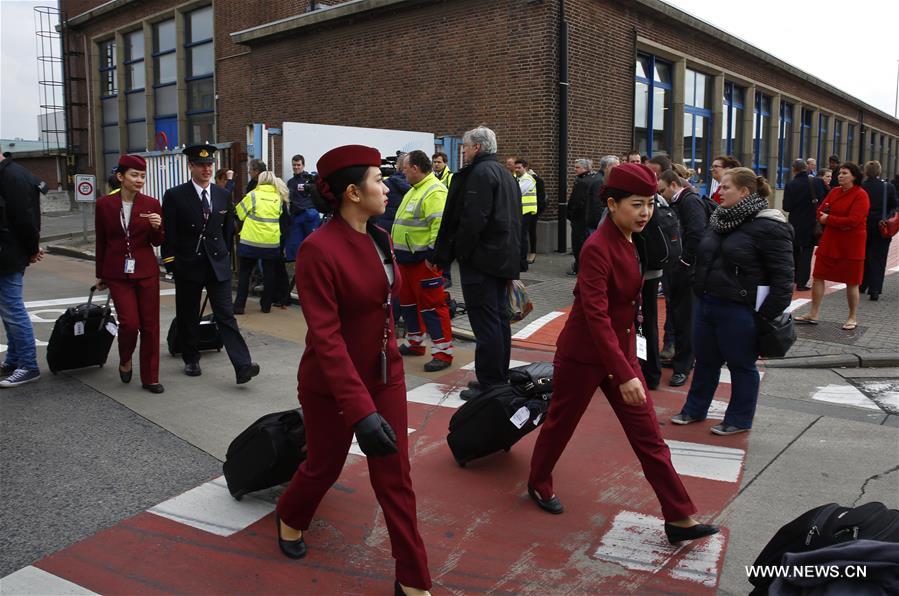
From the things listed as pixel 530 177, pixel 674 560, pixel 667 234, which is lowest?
pixel 674 560

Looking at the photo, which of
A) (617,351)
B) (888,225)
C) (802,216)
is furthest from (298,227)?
(888,225)

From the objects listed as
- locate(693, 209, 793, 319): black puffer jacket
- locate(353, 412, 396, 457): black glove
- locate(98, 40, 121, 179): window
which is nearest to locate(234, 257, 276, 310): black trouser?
locate(693, 209, 793, 319): black puffer jacket

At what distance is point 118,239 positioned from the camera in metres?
6.27

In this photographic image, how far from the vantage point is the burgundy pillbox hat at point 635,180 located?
12.3 feet

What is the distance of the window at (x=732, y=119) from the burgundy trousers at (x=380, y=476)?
2197cm

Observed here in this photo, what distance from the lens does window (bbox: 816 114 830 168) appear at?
33156 millimetres

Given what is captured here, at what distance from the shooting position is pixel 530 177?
12.9 metres

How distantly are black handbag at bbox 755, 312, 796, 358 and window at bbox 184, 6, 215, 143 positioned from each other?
922 inches

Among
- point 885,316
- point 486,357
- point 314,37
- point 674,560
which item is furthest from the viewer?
point 314,37

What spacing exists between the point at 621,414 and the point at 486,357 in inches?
90.6

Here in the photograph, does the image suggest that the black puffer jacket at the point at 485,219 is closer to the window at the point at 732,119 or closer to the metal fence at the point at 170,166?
the metal fence at the point at 170,166

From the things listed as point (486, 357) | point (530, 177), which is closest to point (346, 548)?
point (486, 357)

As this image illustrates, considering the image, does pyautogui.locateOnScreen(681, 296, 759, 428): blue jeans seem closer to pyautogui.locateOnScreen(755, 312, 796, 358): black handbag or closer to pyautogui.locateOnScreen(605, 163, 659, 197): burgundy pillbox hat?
pyautogui.locateOnScreen(755, 312, 796, 358): black handbag

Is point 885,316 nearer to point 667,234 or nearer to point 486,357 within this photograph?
point 667,234
